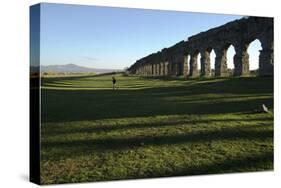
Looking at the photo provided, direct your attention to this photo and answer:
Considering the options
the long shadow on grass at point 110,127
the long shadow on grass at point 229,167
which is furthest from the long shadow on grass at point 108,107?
the long shadow on grass at point 229,167

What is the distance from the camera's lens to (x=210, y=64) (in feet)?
32.6

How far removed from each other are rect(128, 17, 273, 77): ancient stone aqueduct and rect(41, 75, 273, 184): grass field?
0.90 feet

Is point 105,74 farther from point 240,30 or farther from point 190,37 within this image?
point 240,30

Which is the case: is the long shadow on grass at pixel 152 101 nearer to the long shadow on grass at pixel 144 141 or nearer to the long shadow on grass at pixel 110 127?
the long shadow on grass at pixel 110 127

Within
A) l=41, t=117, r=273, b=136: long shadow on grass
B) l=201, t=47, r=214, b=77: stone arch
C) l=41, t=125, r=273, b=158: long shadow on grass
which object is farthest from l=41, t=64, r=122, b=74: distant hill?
l=201, t=47, r=214, b=77: stone arch

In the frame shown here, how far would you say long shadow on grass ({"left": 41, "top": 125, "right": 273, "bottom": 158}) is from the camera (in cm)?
777

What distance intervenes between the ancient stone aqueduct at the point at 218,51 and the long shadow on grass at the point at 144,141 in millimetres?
1188

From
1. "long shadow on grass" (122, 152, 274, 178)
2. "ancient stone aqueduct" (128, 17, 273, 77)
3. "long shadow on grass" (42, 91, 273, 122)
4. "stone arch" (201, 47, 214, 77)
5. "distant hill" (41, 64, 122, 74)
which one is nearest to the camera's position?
"distant hill" (41, 64, 122, 74)

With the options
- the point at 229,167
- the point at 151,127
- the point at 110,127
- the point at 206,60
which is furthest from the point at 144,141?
the point at 206,60

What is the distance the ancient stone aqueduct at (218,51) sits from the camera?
8.90 meters

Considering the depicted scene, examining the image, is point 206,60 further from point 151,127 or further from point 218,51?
point 151,127

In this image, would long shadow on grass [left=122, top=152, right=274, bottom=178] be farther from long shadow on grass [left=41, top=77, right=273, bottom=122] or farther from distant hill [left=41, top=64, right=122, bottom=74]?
distant hill [left=41, top=64, right=122, bottom=74]

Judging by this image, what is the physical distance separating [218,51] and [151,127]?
8.08 ft

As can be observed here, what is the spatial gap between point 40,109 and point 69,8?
162 centimetres
